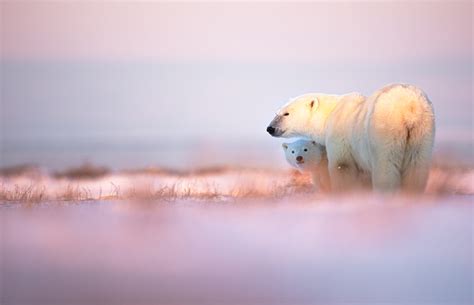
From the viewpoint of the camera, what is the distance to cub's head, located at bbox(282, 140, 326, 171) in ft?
20.8

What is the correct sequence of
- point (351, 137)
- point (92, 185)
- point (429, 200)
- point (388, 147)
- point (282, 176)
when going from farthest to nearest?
point (282, 176), point (92, 185), point (351, 137), point (388, 147), point (429, 200)

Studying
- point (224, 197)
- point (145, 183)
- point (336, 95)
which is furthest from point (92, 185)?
point (336, 95)

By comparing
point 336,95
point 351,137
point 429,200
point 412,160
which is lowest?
point 429,200

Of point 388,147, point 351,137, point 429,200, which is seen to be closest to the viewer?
point 429,200

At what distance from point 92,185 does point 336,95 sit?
2.13 meters

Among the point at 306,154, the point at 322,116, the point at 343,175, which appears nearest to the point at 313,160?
the point at 306,154

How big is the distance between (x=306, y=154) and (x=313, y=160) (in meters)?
0.08

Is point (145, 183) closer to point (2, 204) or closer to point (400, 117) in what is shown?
point (2, 204)

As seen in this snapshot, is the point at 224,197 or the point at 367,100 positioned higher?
the point at 367,100

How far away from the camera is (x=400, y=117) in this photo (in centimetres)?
515

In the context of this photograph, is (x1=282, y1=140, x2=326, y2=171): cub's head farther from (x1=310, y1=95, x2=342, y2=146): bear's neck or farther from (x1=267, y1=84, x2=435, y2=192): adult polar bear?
(x1=267, y1=84, x2=435, y2=192): adult polar bear

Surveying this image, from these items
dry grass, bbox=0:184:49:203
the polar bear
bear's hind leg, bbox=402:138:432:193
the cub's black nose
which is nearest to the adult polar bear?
bear's hind leg, bbox=402:138:432:193

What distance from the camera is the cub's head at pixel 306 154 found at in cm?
635

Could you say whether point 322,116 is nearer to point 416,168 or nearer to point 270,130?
point 270,130
